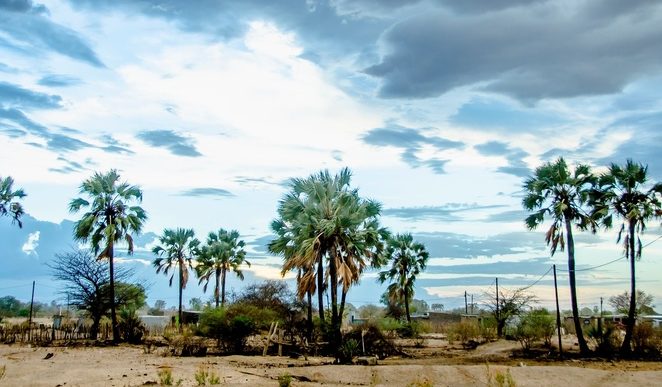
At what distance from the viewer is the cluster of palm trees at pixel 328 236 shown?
28.5m

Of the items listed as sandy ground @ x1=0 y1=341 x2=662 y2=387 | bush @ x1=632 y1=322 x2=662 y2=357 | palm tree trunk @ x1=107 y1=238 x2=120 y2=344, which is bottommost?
sandy ground @ x1=0 y1=341 x2=662 y2=387

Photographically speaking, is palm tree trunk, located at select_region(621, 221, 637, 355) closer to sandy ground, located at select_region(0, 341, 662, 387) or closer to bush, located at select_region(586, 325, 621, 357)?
bush, located at select_region(586, 325, 621, 357)

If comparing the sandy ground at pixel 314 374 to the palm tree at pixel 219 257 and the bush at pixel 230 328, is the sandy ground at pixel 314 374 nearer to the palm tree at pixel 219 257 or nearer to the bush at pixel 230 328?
the bush at pixel 230 328

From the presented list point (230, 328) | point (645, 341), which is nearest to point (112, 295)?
point (230, 328)

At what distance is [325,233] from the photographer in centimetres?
2870

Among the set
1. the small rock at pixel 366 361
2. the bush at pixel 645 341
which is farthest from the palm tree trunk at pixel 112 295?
the bush at pixel 645 341

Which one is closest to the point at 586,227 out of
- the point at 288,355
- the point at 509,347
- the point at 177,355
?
the point at 509,347

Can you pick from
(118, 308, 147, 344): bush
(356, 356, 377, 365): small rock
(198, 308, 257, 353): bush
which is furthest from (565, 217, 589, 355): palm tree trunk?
(118, 308, 147, 344): bush

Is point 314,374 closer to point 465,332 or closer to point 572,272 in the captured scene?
point 572,272

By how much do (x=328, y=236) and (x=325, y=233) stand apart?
0.28 meters

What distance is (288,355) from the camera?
2944cm

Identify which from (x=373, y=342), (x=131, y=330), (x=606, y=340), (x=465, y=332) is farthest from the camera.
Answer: (x=465, y=332)

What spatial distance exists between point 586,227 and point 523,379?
14779mm

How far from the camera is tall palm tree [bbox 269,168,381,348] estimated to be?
28.5 metres
